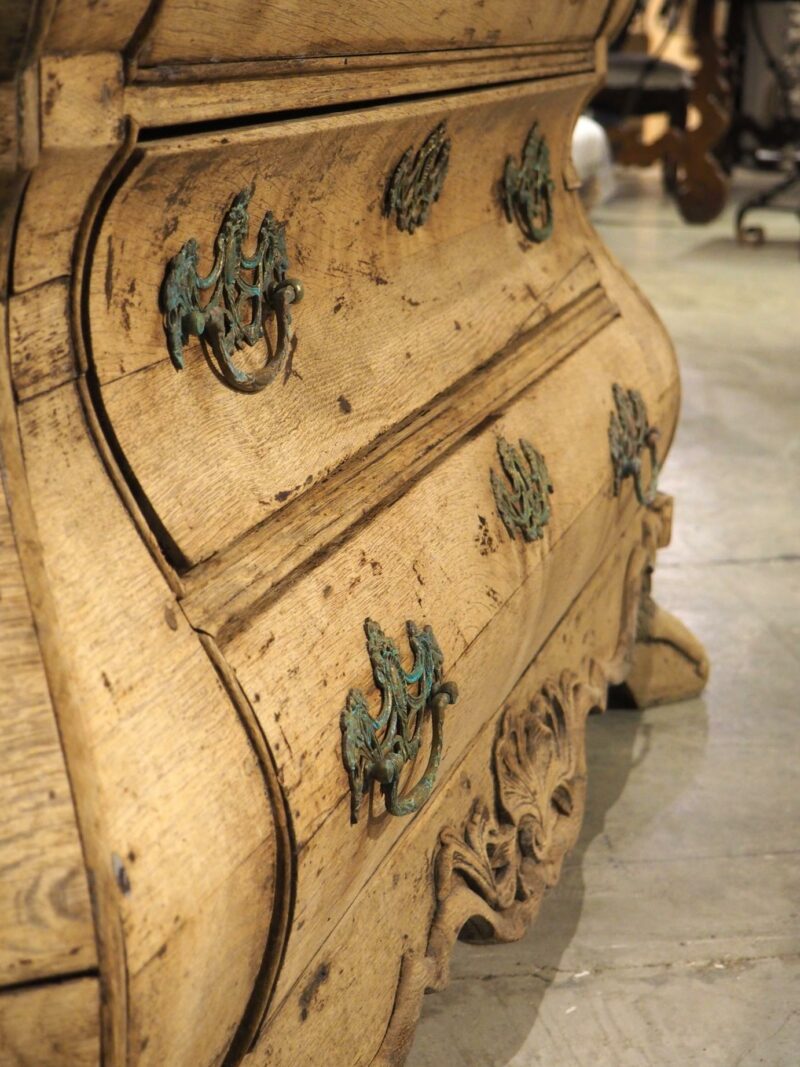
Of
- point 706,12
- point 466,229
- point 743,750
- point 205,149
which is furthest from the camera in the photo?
point 706,12

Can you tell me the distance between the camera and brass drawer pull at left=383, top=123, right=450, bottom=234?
1369 mm

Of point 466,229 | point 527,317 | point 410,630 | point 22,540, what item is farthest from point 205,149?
point 527,317

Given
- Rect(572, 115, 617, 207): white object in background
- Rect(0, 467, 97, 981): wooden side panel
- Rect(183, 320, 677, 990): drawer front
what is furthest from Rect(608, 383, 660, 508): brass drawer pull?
Rect(572, 115, 617, 207): white object in background

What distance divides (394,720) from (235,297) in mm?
346

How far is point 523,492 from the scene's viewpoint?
146 cm

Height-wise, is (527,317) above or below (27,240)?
below

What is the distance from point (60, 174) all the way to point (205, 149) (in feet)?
0.50

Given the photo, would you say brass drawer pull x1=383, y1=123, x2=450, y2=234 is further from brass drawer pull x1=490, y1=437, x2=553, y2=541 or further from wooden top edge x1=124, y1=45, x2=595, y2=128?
brass drawer pull x1=490, y1=437, x2=553, y2=541

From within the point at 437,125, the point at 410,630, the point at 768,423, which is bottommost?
the point at 768,423

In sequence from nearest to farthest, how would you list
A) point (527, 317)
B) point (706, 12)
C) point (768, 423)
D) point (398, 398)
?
point (398, 398), point (527, 317), point (768, 423), point (706, 12)

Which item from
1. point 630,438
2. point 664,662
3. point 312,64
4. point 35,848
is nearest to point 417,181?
point 312,64

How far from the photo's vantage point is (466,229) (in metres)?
1.64

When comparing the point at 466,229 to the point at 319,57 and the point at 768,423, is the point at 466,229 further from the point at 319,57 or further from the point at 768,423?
the point at 768,423

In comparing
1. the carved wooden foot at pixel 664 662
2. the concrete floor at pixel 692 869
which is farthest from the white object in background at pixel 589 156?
the carved wooden foot at pixel 664 662
